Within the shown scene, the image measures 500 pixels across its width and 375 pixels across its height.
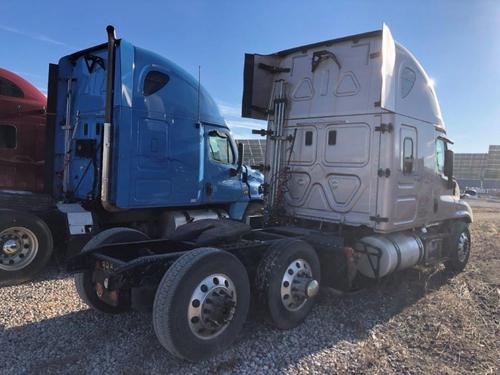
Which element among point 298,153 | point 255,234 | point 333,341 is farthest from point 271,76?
point 333,341

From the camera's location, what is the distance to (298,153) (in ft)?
21.0

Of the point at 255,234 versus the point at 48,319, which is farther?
the point at 255,234

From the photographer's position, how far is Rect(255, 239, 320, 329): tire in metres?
4.30

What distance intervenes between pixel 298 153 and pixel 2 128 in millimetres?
4895

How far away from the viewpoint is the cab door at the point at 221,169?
8.22 metres

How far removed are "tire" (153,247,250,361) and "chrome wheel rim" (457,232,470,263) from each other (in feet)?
17.0

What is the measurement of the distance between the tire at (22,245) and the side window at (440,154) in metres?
6.16

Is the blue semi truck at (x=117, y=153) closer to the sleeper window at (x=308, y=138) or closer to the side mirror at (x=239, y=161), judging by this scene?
the side mirror at (x=239, y=161)

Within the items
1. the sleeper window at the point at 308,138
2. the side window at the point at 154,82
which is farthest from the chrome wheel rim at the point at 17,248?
the sleeper window at the point at 308,138

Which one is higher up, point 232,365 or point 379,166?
point 379,166

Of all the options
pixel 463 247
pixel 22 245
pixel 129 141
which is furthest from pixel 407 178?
pixel 22 245

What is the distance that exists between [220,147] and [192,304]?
17.2ft

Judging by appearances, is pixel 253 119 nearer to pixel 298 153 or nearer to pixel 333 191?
pixel 298 153

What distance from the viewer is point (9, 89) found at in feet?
23.6
